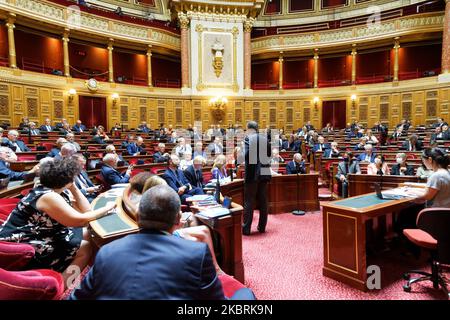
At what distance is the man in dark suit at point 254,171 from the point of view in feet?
13.1

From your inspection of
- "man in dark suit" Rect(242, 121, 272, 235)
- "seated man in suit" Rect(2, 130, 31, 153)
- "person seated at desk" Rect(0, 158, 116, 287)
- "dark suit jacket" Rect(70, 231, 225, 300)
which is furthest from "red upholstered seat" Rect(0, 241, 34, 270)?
"seated man in suit" Rect(2, 130, 31, 153)

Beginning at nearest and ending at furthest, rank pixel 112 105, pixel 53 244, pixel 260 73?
pixel 53 244 → pixel 112 105 → pixel 260 73

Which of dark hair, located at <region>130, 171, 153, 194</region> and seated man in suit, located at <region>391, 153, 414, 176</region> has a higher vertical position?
dark hair, located at <region>130, 171, 153, 194</region>

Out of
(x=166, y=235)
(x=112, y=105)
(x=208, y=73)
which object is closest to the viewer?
(x=166, y=235)

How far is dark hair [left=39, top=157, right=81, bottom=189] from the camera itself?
6.51ft

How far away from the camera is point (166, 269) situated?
41.6 inches

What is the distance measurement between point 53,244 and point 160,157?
500 cm

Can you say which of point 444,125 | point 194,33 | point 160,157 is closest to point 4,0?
point 194,33

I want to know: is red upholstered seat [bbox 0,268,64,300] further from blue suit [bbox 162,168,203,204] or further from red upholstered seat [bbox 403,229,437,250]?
red upholstered seat [bbox 403,229,437,250]

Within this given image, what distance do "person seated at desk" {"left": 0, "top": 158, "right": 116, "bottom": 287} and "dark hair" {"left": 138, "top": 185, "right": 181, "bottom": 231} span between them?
101 centimetres

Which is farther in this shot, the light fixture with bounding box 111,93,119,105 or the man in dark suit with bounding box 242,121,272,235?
the light fixture with bounding box 111,93,119,105
